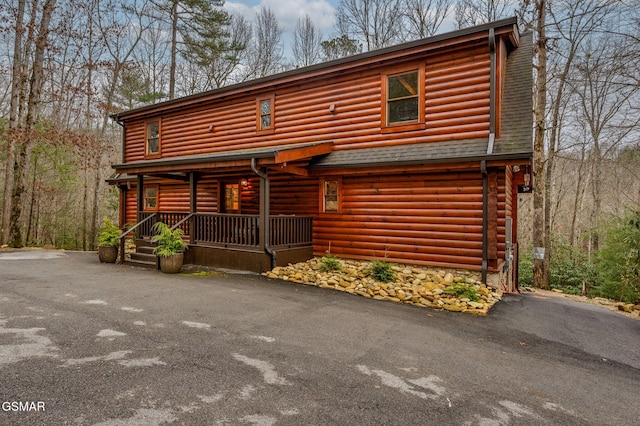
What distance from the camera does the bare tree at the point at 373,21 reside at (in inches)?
734

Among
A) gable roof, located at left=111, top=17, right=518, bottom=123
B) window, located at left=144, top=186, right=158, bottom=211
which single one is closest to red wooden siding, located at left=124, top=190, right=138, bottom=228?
window, located at left=144, top=186, right=158, bottom=211

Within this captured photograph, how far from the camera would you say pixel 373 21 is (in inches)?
756

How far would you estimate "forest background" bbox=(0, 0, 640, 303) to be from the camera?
1199cm

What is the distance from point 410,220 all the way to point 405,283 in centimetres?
171

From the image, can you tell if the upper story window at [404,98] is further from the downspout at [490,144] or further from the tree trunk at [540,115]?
the tree trunk at [540,115]

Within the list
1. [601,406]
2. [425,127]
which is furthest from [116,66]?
[601,406]

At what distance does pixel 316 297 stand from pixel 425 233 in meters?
3.26

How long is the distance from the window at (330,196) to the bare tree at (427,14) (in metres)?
12.8

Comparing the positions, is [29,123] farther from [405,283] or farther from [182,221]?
[405,283]

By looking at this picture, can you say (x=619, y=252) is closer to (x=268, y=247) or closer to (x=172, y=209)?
(x=268, y=247)

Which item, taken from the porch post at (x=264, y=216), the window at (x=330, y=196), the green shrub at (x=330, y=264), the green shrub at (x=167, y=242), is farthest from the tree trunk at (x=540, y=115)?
the green shrub at (x=167, y=242)

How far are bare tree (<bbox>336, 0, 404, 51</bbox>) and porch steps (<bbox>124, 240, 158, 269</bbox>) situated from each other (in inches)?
632

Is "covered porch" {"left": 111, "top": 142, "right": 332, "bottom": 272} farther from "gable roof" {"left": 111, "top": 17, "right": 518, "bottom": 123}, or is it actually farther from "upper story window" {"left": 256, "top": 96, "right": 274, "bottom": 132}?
"gable roof" {"left": 111, "top": 17, "right": 518, "bottom": 123}

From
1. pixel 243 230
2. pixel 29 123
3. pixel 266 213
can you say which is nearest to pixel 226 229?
pixel 243 230
